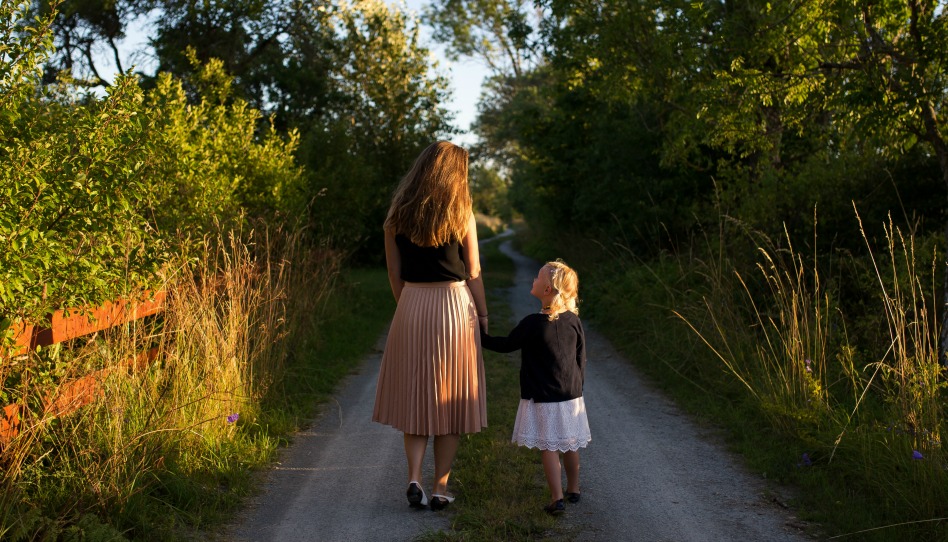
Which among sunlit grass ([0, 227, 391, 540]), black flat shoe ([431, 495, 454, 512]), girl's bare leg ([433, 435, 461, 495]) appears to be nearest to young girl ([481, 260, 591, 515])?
girl's bare leg ([433, 435, 461, 495])

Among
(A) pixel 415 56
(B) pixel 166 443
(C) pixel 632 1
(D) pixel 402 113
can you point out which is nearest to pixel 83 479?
(B) pixel 166 443

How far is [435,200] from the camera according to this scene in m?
5.09

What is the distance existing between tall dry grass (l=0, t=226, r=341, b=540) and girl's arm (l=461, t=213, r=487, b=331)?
1.75m

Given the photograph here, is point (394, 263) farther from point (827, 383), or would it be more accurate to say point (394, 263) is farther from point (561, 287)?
point (827, 383)

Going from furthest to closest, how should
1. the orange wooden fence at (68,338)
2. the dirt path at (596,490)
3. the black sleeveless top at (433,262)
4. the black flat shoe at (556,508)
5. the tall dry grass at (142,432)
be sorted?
the black sleeveless top at (433,262) < the black flat shoe at (556,508) < the dirt path at (596,490) < the orange wooden fence at (68,338) < the tall dry grass at (142,432)

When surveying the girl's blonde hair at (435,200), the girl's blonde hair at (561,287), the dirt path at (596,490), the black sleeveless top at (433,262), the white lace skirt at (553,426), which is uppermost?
the girl's blonde hair at (435,200)

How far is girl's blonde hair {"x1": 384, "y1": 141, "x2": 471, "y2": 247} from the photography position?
5.09 metres

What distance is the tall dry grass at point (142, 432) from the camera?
453cm

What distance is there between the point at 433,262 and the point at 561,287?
779 millimetres

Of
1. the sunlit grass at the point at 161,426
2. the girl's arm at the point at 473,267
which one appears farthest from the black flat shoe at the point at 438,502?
the sunlit grass at the point at 161,426

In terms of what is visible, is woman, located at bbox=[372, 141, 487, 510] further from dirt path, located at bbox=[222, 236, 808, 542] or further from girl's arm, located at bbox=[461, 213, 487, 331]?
dirt path, located at bbox=[222, 236, 808, 542]

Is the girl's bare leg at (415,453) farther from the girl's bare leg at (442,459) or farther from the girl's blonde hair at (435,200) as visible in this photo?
the girl's blonde hair at (435,200)

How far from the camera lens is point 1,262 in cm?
420

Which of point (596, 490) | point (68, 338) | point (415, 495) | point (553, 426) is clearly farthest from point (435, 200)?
point (68, 338)
